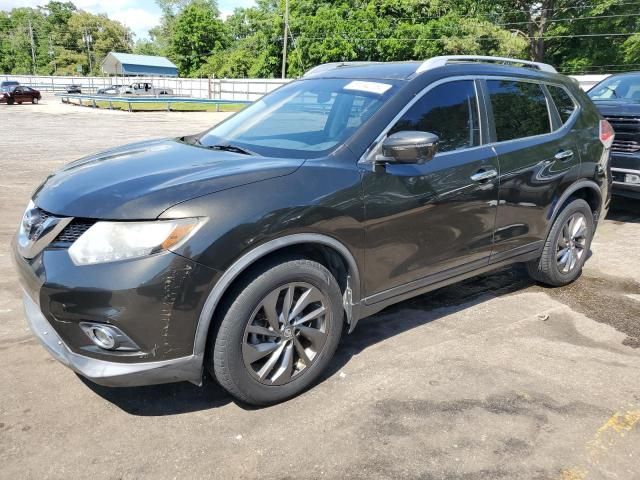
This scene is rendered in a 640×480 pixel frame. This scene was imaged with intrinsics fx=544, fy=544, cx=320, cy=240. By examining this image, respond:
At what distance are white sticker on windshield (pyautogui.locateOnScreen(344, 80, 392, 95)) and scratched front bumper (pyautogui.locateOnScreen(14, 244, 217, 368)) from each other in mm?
1685

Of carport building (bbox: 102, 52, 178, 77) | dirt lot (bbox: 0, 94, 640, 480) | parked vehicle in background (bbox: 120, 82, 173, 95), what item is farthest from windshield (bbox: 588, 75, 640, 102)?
carport building (bbox: 102, 52, 178, 77)

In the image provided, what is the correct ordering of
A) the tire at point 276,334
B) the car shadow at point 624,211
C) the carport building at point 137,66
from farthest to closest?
the carport building at point 137,66 → the car shadow at point 624,211 → the tire at point 276,334

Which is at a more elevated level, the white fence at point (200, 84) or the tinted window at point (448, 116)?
the white fence at point (200, 84)

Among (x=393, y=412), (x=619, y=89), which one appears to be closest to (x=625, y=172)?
(x=619, y=89)

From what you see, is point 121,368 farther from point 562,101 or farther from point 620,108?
point 620,108

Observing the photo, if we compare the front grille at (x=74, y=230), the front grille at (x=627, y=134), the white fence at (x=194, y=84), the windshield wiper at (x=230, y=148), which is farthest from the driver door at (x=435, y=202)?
the white fence at (x=194, y=84)

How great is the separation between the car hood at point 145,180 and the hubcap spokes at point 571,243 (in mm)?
2832

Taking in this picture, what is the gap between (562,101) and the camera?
4.57 m

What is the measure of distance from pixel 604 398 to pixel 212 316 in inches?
89.2

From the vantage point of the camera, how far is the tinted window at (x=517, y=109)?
3908 millimetres

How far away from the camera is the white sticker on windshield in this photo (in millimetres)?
3443

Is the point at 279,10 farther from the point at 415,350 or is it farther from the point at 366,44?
the point at 415,350

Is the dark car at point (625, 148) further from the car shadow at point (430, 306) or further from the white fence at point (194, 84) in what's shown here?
the white fence at point (194, 84)

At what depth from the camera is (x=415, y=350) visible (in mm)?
3646
